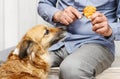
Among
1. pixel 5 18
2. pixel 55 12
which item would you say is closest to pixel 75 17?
pixel 55 12

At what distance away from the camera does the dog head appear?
60.9 inches

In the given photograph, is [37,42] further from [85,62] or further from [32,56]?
[85,62]

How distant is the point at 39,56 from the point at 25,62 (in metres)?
0.13

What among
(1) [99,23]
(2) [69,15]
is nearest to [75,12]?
(2) [69,15]

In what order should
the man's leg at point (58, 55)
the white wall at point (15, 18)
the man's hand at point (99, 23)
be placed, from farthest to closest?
the white wall at point (15, 18), the man's leg at point (58, 55), the man's hand at point (99, 23)

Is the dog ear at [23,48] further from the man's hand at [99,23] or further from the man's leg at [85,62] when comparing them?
the man's hand at [99,23]

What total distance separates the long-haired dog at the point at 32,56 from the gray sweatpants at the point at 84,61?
8 centimetres

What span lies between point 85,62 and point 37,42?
345 mm

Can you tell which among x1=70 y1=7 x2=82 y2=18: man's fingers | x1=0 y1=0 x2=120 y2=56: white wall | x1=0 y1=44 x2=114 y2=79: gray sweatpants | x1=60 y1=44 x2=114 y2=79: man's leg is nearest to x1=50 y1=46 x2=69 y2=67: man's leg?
x1=0 y1=44 x2=114 y2=79: gray sweatpants

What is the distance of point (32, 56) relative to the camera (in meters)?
1.60

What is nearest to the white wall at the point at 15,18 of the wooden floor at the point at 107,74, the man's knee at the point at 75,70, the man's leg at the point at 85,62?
the wooden floor at the point at 107,74

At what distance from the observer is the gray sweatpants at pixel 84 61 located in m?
1.46

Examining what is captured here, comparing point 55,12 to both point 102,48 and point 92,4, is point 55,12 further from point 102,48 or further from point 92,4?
point 102,48

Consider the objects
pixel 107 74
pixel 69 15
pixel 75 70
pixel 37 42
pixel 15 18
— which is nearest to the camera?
pixel 75 70
